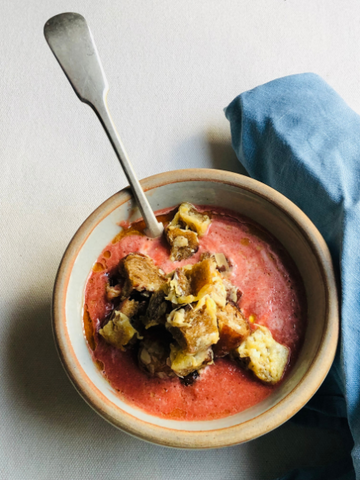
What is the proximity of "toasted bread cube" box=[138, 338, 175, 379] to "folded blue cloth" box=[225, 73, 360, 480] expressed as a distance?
18.7 inches

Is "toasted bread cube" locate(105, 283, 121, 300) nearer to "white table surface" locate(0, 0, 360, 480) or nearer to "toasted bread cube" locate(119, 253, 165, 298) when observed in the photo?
"toasted bread cube" locate(119, 253, 165, 298)

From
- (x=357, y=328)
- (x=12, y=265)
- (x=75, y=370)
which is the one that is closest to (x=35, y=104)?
(x=12, y=265)

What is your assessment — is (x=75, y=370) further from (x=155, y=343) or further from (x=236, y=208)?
(x=236, y=208)

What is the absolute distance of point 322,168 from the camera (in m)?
1.43

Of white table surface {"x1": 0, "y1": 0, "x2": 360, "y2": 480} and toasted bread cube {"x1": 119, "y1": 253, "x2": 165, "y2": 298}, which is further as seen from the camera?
white table surface {"x1": 0, "y1": 0, "x2": 360, "y2": 480}

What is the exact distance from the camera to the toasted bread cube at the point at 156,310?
1172 mm

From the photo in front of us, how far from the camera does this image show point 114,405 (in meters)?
1.14

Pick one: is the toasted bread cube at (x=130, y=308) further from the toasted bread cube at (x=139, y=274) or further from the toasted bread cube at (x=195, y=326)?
the toasted bread cube at (x=195, y=326)

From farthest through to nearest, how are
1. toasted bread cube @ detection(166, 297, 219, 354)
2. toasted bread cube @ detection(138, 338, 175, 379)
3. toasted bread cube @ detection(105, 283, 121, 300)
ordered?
toasted bread cube @ detection(105, 283, 121, 300), toasted bread cube @ detection(138, 338, 175, 379), toasted bread cube @ detection(166, 297, 219, 354)

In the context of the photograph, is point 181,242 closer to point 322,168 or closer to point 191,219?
point 191,219

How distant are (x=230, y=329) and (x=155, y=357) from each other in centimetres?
21

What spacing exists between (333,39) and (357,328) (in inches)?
50.3

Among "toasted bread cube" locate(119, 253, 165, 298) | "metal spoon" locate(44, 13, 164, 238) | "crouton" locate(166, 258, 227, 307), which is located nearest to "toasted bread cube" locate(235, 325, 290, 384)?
"crouton" locate(166, 258, 227, 307)

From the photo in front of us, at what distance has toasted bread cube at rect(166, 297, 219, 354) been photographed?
3.58ft
